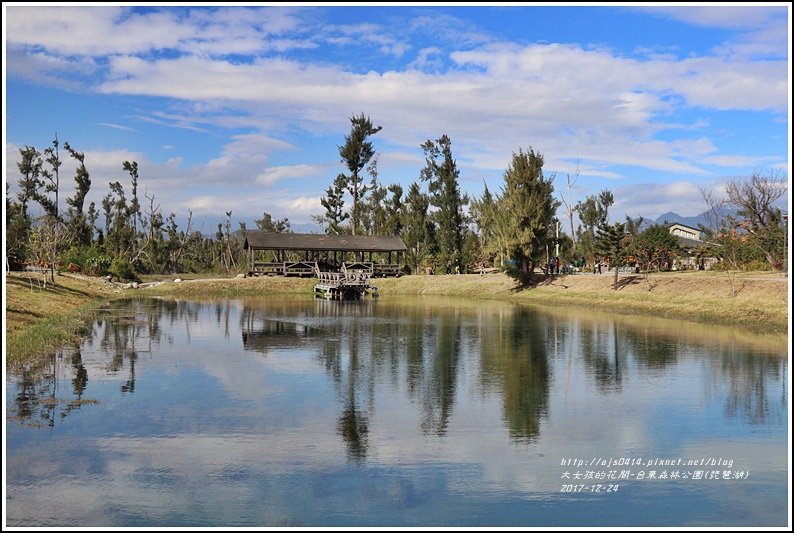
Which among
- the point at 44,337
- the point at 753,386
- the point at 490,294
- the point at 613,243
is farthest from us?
the point at 490,294

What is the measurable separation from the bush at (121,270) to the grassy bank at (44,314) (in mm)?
11777

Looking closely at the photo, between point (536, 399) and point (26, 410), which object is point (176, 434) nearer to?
point (26, 410)

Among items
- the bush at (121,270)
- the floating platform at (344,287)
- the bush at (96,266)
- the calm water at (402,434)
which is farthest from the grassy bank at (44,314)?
the floating platform at (344,287)

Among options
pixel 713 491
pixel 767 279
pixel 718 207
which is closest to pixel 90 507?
pixel 713 491

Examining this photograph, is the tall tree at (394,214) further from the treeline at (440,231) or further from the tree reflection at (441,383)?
the tree reflection at (441,383)

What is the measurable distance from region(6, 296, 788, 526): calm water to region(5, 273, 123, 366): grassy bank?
1.51 meters

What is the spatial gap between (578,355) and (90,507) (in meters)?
18.1

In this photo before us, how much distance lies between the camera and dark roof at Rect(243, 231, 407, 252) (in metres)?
65.0

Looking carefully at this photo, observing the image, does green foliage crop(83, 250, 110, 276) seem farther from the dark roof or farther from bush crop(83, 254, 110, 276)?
the dark roof

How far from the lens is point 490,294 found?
56.4 metres

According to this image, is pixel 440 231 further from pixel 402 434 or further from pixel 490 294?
pixel 402 434

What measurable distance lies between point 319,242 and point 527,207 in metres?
21.8

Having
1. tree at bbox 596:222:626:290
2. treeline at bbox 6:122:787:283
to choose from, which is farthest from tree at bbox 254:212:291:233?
tree at bbox 596:222:626:290

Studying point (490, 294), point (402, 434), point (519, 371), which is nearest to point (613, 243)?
point (490, 294)
